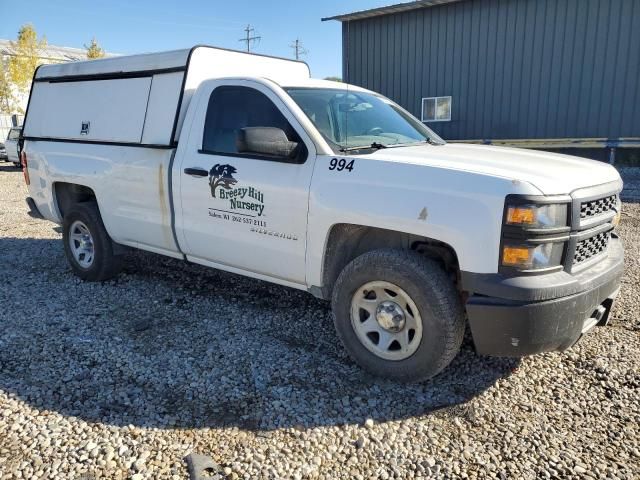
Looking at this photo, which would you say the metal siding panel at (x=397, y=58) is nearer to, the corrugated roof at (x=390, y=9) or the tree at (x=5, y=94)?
the corrugated roof at (x=390, y=9)

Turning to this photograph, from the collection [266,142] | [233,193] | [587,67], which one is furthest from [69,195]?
[587,67]

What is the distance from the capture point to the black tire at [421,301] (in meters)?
3.18

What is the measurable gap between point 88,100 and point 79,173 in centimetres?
77

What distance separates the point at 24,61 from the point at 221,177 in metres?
31.9

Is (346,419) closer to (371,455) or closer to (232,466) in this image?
(371,455)

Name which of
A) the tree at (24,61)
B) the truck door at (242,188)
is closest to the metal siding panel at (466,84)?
the truck door at (242,188)

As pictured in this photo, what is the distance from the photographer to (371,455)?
2787 millimetres

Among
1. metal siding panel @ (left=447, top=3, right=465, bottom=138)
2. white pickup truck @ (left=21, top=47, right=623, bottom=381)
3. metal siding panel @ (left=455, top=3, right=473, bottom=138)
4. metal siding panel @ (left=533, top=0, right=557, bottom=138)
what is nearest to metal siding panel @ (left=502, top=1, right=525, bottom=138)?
metal siding panel @ (left=533, top=0, right=557, bottom=138)

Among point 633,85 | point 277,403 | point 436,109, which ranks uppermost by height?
point 633,85

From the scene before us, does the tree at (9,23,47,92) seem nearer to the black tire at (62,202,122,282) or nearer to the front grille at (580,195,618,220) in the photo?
the black tire at (62,202,122,282)

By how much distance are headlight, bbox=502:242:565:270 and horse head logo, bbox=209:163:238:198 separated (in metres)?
2.06

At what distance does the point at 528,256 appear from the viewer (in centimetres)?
287

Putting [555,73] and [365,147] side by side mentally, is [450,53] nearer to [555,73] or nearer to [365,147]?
[555,73]

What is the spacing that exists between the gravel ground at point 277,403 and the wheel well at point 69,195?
1.35m
